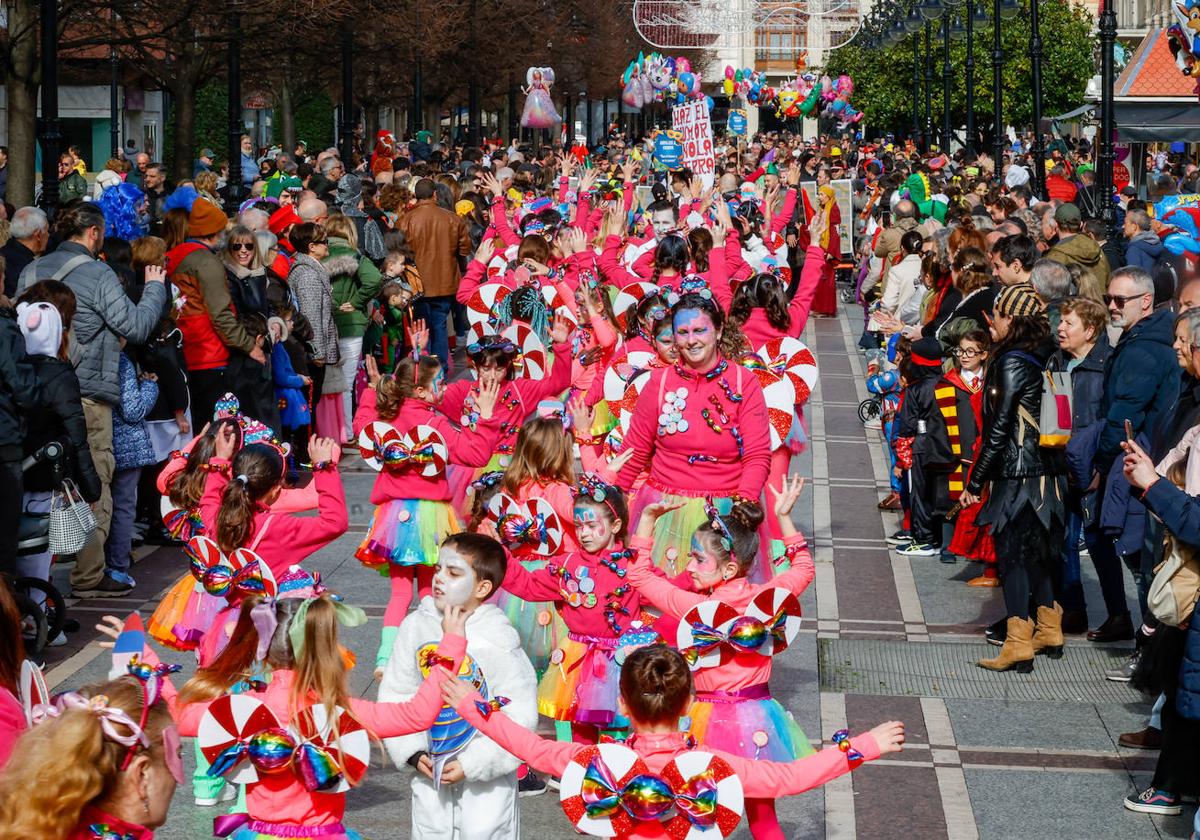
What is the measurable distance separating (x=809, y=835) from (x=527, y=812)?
1172mm

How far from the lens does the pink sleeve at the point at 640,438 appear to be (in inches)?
339

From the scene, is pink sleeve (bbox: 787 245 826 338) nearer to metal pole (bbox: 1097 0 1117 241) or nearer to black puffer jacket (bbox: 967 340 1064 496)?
black puffer jacket (bbox: 967 340 1064 496)

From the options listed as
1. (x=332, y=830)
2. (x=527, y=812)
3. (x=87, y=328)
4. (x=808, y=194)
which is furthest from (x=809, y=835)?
(x=808, y=194)

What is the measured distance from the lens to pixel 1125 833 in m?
7.37

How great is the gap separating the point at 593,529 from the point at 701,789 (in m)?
2.41

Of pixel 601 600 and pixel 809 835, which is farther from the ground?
pixel 601 600

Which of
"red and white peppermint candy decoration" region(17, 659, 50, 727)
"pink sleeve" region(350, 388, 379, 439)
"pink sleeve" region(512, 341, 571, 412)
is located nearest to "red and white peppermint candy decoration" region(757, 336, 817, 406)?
"pink sleeve" region(512, 341, 571, 412)

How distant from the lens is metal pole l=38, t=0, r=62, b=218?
1516 cm

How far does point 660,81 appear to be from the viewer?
184 feet

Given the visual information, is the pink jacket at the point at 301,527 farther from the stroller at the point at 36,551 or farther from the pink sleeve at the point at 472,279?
the pink sleeve at the point at 472,279

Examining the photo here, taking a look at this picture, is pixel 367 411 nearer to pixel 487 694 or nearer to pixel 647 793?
pixel 487 694

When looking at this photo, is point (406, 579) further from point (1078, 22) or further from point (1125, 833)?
point (1078, 22)

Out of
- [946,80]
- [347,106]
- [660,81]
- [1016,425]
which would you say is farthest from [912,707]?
[660,81]

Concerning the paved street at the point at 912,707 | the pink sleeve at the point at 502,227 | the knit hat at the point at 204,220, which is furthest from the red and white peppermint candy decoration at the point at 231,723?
the pink sleeve at the point at 502,227
